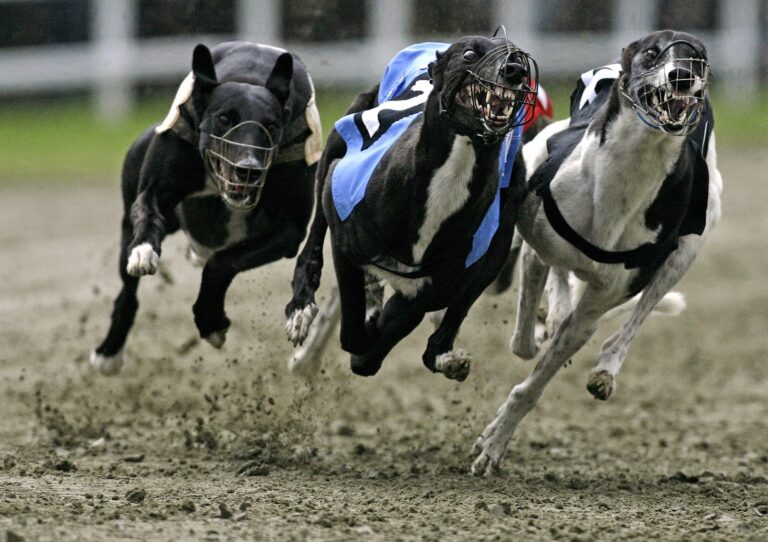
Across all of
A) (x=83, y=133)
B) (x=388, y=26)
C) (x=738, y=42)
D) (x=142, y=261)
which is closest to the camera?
(x=142, y=261)

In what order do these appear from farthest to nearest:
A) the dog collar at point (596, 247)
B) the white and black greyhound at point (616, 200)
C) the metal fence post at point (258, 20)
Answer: the metal fence post at point (258, 20) → the dog collar at point (596, 247) → the white and black greyhound at point (616, 200)

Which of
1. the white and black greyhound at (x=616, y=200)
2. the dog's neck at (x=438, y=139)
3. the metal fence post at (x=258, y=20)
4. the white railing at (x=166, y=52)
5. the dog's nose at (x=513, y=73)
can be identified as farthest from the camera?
the white railing at (x=166, y=52)

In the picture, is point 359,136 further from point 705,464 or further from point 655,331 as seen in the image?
point 655,331

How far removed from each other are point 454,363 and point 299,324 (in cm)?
52

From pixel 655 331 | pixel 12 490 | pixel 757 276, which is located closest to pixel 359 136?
pixel 12 490

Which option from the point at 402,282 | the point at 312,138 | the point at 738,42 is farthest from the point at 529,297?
the point at 738,42

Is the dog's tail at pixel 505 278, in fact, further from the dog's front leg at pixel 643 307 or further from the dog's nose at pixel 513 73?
the dog's nose at pixel 513 73

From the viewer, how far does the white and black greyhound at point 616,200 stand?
4.23 m

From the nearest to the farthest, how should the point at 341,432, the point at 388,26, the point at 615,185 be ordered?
the point at 615,185, the point at 341,432, the point at 388,26

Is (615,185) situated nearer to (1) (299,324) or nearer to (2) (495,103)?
(2) (495,103)

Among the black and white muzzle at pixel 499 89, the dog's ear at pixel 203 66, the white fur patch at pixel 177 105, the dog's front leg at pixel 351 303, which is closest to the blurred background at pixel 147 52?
the white fur patch at pixel 177 105

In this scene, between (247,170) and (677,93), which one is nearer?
(677,93)

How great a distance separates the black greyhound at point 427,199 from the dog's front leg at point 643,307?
2.06ft

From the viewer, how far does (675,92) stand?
161 inches
